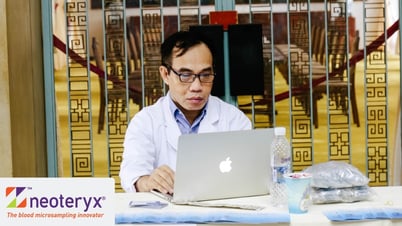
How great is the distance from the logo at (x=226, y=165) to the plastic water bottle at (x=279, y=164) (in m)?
0.14

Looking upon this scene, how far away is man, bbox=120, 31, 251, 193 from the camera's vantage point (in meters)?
2.59

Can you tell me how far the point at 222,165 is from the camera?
2.07 meters

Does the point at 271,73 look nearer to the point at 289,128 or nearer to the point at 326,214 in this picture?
the point at 289,128

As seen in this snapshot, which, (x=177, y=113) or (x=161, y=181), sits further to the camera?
(x=177, y=113)

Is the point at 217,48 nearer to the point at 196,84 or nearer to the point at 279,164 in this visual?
the point at 196,84

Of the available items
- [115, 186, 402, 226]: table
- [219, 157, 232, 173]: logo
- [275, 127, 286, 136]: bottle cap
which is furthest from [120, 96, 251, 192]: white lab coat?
[275, 127, 286, 136]: bottle cap

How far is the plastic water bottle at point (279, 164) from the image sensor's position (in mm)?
2070

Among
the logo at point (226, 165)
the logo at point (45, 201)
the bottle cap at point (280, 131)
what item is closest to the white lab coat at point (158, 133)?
the logo at point (226, 165)

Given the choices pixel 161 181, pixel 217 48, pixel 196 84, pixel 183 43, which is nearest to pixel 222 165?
pixel 161 181

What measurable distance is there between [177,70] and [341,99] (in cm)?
137

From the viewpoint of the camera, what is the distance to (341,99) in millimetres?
3666

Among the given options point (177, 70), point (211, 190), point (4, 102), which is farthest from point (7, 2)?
point (211, 190)

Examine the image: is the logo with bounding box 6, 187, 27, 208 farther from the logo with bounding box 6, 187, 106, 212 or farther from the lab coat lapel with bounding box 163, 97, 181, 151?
the lab coat lapel with bounding box 163, 97, 181, 151

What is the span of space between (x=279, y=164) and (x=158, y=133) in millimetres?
694
